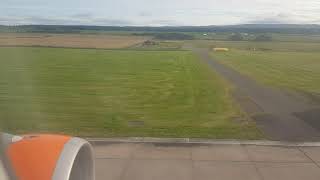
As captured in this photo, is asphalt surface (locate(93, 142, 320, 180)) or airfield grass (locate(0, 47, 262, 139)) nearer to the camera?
asphalt surface (locate(93, 142, 320, 180))

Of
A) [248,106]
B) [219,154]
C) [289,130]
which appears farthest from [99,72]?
[219,154]

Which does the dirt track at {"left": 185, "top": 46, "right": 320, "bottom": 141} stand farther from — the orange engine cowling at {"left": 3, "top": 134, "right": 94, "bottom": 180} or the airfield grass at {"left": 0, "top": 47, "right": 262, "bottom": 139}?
the orange engine cowling at {"left": 3, "top": 134, "right": 94, "bottom": 180}

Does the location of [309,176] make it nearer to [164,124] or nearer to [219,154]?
[219,154]

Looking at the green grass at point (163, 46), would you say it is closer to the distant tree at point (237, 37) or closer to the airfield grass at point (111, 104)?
the distant tree at point (237, 37)

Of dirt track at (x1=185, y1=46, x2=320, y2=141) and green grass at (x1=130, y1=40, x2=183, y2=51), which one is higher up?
dirt track at (x1=185, y1=46, x2=320, y2=141)

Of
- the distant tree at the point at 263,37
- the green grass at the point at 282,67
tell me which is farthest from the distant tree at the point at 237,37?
the green grass at the point at 282,67

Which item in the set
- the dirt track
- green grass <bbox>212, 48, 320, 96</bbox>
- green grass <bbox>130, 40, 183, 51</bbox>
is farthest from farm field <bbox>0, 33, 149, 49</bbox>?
green grass <bbox>212, 48, 320, 96</bbox>

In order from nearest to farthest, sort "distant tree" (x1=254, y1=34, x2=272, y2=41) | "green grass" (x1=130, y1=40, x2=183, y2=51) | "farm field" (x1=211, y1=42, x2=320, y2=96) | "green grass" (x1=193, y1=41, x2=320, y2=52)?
1. "farm field" (x1=211, y1=42, x2=320, y2=96)
2. "distant tree" (x1=254, y1=34, x2=272, y2=41)
3. "green grass" (x1=193, y1=41, x2=320, y2=52)
4. "green grass" (x1=130, y1=40, x2=183, y2=51)
